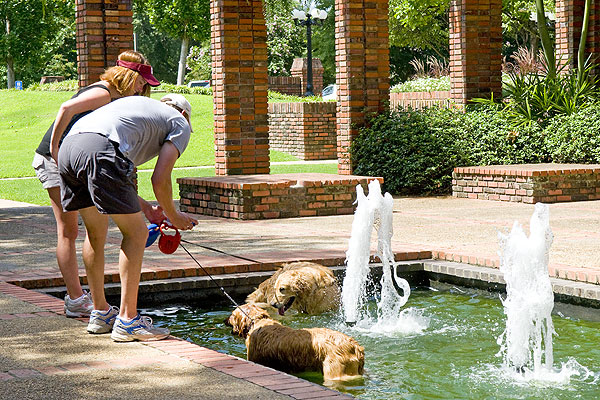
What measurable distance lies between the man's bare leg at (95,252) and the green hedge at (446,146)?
978 cm

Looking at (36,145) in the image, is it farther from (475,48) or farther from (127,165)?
(127,165)

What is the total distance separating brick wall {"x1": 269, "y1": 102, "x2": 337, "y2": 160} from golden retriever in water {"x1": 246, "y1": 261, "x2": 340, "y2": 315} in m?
16.9

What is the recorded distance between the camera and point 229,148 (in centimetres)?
1427

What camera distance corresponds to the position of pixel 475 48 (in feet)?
52.4

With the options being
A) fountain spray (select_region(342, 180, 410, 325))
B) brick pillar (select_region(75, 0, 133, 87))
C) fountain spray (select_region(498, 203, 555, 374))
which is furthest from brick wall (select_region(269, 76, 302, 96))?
fountain spray (select_region(498, 203, 555, 374))

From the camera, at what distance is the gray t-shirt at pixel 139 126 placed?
507 cm

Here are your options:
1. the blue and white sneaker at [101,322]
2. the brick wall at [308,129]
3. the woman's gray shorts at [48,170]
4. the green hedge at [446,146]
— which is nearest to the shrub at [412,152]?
the green hedge at [446,146]

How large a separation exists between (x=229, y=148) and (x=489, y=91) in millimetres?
4932

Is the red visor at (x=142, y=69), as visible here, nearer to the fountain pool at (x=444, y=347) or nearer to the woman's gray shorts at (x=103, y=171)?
the woman's gray shorts at (x=103, y=171)

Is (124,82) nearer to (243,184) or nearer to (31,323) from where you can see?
(31,323)

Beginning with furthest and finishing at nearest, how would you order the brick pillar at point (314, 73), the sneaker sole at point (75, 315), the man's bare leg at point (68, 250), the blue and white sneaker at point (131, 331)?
the brick pillar at point (314, 73), the man's bare leg at point (68, 250), the sneaker sole at point (75, 315), the blue and white sneaker at point (131, 331)

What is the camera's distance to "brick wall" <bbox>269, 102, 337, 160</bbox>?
78.3 ft

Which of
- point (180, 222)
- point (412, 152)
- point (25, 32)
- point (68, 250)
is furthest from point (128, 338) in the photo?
point (25, 32)

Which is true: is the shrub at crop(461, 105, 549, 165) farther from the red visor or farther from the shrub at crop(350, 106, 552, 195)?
the red visor
